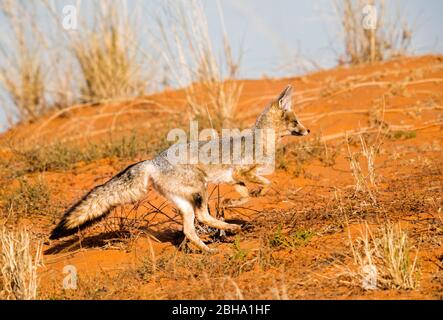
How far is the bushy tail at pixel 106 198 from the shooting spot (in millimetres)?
5699

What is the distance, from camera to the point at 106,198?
5.89m

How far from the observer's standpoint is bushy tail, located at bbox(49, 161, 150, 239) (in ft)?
18.7

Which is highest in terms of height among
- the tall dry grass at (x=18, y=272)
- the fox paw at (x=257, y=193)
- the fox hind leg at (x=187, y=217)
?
the fox paw at (x=257, y=193)

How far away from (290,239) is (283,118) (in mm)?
1798

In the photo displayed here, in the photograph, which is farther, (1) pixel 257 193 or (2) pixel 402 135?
(2) pixel 402 135

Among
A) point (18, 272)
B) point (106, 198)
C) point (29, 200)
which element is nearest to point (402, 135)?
point (29, 200)

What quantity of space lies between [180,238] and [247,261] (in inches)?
58.2

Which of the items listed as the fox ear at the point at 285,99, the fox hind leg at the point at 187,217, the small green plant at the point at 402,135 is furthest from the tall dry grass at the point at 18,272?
the small green plant at the point at 402,135

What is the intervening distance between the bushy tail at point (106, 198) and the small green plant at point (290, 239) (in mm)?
1290

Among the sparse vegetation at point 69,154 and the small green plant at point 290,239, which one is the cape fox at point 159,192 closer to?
the small green plant at point 290,239

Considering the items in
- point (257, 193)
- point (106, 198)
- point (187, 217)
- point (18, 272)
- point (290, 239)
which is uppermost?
point (257, 193)

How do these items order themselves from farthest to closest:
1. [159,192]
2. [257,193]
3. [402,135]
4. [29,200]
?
[402,135], [29,200], [257,193], [159,192]

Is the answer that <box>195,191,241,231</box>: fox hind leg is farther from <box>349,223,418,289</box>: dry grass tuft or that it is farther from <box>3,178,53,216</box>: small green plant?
<box>3,178,53,216</box>: small green plant

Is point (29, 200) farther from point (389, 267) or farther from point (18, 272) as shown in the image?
point (389, 267)
